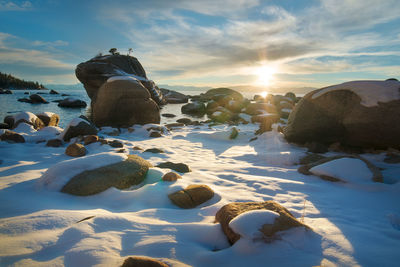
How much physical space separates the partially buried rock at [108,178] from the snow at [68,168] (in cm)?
8

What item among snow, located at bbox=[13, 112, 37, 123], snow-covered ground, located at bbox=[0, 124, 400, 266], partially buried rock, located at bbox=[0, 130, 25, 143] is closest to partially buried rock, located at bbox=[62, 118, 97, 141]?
partially buried rock, located at bbox=[0, 130, 25, 143]

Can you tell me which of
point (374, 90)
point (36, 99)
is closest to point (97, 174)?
point (374, 90)

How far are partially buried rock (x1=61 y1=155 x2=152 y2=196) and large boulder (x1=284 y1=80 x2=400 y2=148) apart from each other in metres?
5.00

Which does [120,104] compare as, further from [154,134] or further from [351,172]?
[351,172]

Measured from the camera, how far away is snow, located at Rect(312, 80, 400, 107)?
15.6 ft

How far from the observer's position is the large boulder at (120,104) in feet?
31.2

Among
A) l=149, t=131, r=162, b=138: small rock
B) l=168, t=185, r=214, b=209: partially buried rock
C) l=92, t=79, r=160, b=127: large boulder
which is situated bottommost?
l=168, t=185, r=214, b=209: partially buried rock

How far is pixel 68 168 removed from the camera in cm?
290

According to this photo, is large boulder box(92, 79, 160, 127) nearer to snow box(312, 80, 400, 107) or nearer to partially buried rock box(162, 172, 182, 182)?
partially buried rock box(162, 172, 182, 182)

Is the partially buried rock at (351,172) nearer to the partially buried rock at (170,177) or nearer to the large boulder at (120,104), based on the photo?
the partially buried rock at (170,177)

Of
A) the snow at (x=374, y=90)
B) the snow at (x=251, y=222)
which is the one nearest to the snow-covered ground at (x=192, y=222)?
the snow at (x=251, y=222)

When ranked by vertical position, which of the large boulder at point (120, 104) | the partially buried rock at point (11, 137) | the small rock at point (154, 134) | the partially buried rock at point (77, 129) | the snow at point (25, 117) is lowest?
the small rock at point (154, 134)

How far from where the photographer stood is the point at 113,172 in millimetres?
2992

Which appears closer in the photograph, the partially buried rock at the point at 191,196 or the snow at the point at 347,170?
the partially buried rock at the point at 191,196
